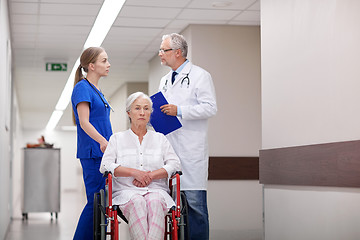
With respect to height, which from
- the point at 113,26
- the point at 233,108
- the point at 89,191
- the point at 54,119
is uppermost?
the point at 113,26

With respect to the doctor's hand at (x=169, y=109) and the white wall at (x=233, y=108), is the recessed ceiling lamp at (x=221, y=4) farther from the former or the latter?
the doctor's hand at (x=169, y=109)

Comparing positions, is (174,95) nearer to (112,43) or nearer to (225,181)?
(225,181)

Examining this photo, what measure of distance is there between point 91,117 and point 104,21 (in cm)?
356

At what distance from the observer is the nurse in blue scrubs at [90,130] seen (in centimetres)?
357

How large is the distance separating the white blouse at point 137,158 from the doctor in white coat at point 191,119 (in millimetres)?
321

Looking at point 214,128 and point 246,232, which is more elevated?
point 214,128

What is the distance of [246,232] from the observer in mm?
6578

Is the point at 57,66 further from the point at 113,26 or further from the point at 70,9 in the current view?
the point at 70,9

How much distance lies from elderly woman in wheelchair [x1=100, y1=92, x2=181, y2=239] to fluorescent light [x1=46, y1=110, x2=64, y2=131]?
47.0 ft

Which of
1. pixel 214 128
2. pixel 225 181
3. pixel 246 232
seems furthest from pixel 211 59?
pixel 246 232

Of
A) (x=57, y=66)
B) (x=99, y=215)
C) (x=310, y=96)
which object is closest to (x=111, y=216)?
(x=99, y=215)

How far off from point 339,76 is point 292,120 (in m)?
0.80

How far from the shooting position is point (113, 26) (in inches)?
285

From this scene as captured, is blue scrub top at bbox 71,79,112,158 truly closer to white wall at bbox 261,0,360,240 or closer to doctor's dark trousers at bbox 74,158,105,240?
doctor's dark trousers at bbox 74,158,105,240
